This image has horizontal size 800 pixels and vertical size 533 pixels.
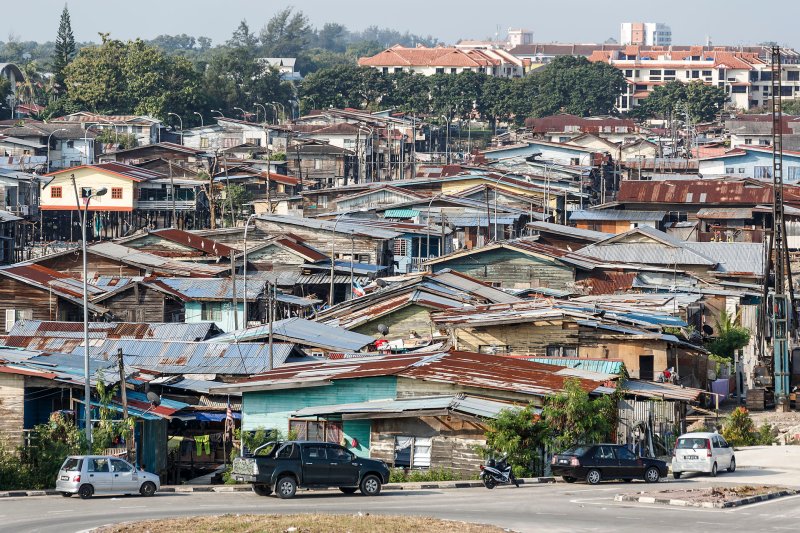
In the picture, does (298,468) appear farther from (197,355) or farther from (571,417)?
(197,355)

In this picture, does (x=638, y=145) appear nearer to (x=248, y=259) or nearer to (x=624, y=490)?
(x=248, y=259)

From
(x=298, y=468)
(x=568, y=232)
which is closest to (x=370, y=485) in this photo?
(x=298, y=468)

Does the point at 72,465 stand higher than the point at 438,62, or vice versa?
A: the point at 438,62

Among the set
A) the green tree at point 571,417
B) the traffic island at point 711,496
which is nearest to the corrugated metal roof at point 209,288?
the green tree at point 571,417

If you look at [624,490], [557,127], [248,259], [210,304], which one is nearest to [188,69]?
[557,127]

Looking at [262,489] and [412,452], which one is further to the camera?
[412,452]

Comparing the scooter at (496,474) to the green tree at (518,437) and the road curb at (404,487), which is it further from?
the green tree at (518,437)

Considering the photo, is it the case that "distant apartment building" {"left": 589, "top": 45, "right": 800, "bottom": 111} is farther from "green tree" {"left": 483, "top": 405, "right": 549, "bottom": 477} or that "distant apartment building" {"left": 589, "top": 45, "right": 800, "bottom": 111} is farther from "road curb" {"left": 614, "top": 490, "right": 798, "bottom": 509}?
"road curb" {"left": 614, "top": 490, "right": 798, "bottom": 509}
